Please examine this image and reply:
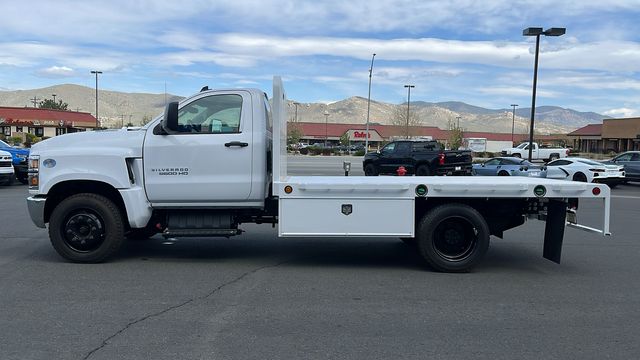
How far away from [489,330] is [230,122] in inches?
167

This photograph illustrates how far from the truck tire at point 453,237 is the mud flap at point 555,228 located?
1.00 metres

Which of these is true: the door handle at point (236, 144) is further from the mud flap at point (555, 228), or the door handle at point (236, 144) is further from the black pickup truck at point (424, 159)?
the black pickup truck at point (424, 159)

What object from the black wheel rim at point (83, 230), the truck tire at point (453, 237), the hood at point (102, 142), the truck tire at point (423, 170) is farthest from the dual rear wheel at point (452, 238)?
the truck tire at point (423, 170)

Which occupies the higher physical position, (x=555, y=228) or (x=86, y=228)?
(x=555, y=228)

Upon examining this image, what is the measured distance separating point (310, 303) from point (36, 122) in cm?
7825

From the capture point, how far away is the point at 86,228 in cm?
789

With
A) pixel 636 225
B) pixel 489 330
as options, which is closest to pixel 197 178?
pixel 489 330

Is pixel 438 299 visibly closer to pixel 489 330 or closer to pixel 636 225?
pixel 489 330

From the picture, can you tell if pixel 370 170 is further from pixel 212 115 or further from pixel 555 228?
pixel 212 115

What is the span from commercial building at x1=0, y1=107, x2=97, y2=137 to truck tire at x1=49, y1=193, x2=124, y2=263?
68.8 metres

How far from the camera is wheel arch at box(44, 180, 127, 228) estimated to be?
7945 millimetres

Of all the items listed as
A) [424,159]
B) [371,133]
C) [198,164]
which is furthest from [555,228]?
[371,133]

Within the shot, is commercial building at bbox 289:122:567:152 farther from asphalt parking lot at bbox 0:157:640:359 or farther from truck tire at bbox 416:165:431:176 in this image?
asphalt parking lot at bbox 0:157:640:359

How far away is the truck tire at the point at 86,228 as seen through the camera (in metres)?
7.79
